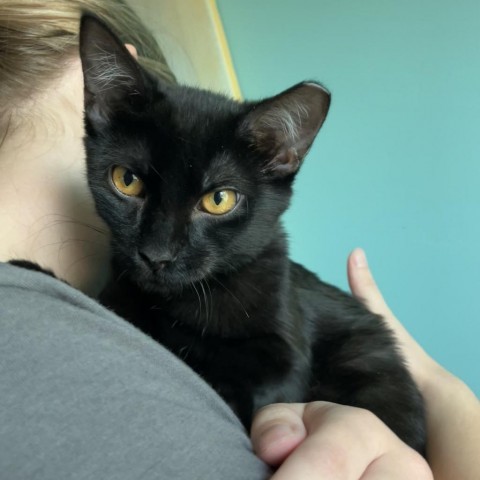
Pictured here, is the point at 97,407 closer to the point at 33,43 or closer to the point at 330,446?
the point at 330,446

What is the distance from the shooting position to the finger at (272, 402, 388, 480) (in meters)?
0.44

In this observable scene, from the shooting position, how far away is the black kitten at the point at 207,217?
2.29ft

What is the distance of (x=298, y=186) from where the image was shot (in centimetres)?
175

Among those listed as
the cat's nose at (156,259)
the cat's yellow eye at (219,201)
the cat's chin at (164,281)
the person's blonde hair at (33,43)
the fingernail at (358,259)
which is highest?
the person's blonde hair at (33,43)

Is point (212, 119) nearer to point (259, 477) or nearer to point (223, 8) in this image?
point (259, 477)

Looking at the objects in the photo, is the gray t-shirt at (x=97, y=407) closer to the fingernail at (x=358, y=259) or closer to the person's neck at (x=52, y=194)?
the person's neck at (x=52, y=194)

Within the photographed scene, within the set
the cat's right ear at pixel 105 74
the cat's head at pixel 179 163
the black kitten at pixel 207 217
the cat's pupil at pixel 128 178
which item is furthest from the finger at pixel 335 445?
the cat's right ear at pixel 105 74

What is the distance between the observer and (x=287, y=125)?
738 millimetres

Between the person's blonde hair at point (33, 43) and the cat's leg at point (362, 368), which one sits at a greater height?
the person's blonde hair at point (33, 43)

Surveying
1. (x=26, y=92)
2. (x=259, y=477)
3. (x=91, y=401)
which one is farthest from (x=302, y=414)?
(x=26, y=92)

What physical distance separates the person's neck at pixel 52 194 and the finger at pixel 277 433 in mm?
387

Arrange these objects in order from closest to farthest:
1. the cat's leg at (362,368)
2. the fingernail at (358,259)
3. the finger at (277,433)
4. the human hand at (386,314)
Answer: the finger at (277,433) < the cat's leg at (362,368) < the human hand at (386,314) < the fingernail at (358,259)

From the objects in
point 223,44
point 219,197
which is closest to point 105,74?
point 219,197

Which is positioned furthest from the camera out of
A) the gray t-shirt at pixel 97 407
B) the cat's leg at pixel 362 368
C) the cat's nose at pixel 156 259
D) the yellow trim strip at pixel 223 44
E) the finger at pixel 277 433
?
the yellow trim strip at pixel 223 44
